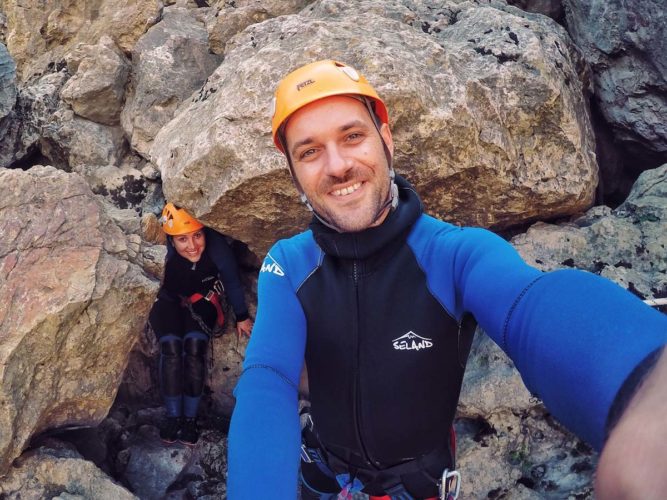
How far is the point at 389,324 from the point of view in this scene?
2.56 meters

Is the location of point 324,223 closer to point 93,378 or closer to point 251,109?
point 251,109

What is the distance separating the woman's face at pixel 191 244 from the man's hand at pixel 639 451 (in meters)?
5.57

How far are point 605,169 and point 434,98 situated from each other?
3.50 meters

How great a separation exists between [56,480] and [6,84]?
5760 millimetres

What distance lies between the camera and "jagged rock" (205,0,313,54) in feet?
23.6

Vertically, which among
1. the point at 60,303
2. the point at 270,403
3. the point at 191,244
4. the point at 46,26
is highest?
the point at 46,26

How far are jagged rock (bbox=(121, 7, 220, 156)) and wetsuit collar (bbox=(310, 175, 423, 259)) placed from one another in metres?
5.45

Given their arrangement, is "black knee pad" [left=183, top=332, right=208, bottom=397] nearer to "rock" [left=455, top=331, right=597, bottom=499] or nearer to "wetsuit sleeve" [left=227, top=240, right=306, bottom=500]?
"rock" [left=455, top=331, right=597, bottom=499]

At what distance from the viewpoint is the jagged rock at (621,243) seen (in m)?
4.70

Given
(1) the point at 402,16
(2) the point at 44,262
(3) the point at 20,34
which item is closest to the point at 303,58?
(1) the point at 402,16

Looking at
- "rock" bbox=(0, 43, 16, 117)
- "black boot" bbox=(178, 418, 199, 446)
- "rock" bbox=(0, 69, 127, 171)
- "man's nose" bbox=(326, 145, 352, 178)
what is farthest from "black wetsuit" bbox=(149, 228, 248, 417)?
"man's nose" bbox=(326, 145, 352, 178)

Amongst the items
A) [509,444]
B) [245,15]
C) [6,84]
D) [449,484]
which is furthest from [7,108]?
[509,444]

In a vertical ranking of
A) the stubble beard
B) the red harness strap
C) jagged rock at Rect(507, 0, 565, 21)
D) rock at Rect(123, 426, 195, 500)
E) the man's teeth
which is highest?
jagged rock at Rect(507, 0, 565, 21)

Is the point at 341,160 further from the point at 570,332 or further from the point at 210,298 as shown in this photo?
the point at 210,298
